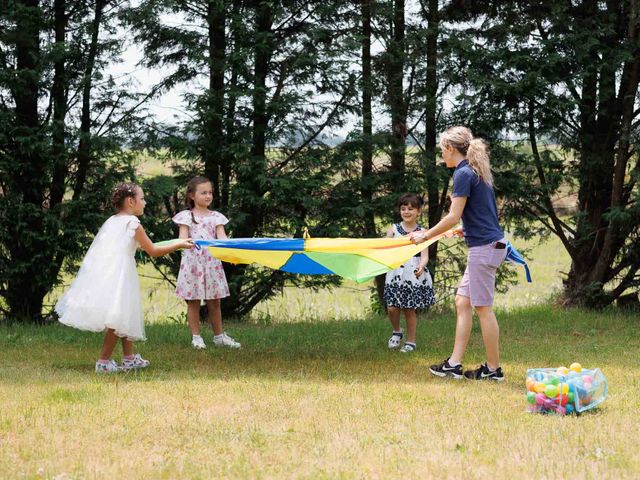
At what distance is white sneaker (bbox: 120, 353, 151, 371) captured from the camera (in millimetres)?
6769

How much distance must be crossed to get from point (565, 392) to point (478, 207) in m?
1.59

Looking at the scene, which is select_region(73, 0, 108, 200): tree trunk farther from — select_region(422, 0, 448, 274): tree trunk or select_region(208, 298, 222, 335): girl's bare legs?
select_region(422, 0, 448, 274): tree trunk

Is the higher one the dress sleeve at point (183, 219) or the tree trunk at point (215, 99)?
the tree trunk at point (215, 99)

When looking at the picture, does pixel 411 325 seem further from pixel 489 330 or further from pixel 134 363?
pixel 134 363

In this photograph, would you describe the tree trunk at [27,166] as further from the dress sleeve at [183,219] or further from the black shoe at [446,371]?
the black shoe at [446,371]

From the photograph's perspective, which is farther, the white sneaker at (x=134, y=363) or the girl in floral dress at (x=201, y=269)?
the girl in floral dress at (x=201, y=269)

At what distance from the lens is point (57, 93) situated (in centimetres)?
995

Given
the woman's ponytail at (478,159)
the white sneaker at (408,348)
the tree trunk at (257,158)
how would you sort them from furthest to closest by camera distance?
the tree trunk at (257,158) → the white sneaker at (408,348) → the woman's ponytail at (478,159)

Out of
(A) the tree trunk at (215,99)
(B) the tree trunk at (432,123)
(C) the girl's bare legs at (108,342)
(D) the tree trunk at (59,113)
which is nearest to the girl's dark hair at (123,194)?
(C) the girl's bare legs at (108,342)

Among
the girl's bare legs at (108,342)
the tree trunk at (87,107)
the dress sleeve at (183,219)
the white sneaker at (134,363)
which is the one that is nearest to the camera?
the girl's bare legs at (108,342)

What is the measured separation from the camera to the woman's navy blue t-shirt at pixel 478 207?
20.2ft

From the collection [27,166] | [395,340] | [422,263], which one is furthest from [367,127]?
[27,166]

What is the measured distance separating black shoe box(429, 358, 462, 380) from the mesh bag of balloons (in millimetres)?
1106

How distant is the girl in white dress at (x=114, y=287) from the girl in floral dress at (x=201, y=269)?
112 centimetres
